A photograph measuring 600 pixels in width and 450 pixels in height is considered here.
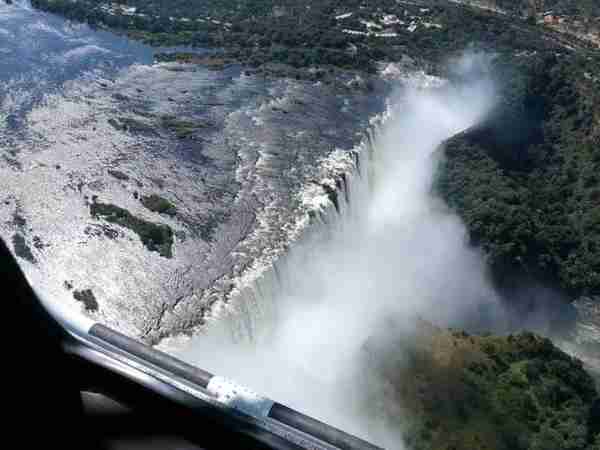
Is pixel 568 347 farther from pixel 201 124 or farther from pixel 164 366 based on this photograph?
pixel 164 366

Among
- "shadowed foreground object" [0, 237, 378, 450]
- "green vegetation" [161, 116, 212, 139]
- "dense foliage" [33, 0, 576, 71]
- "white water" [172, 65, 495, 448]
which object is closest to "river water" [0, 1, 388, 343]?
"green vegetation" [161, 116, 212, 139]

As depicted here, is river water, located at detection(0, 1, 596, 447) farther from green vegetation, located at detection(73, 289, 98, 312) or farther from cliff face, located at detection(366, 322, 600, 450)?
cliff face, located at detection(366, 322, 600, 450)

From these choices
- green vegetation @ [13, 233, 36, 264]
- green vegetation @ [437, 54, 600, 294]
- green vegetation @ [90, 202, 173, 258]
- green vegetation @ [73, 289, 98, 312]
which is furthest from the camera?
green vegetation @ [437, 54, 600, 294]

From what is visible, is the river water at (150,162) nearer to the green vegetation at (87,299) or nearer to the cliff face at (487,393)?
the green vegetation at (87,299)

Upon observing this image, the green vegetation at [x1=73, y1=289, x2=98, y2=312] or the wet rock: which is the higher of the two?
the wet rock

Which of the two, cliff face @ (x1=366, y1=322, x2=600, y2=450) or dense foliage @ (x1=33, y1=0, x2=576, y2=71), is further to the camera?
dense foliage @ (x1=33, y1=0, x2=576, y2=71)

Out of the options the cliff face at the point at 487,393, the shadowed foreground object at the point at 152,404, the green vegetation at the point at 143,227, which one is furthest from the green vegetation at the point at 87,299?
the shadowed foreground object at the point at 152,404

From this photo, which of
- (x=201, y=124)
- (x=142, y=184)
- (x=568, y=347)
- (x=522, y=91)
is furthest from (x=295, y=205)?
(x=522, y=91)
